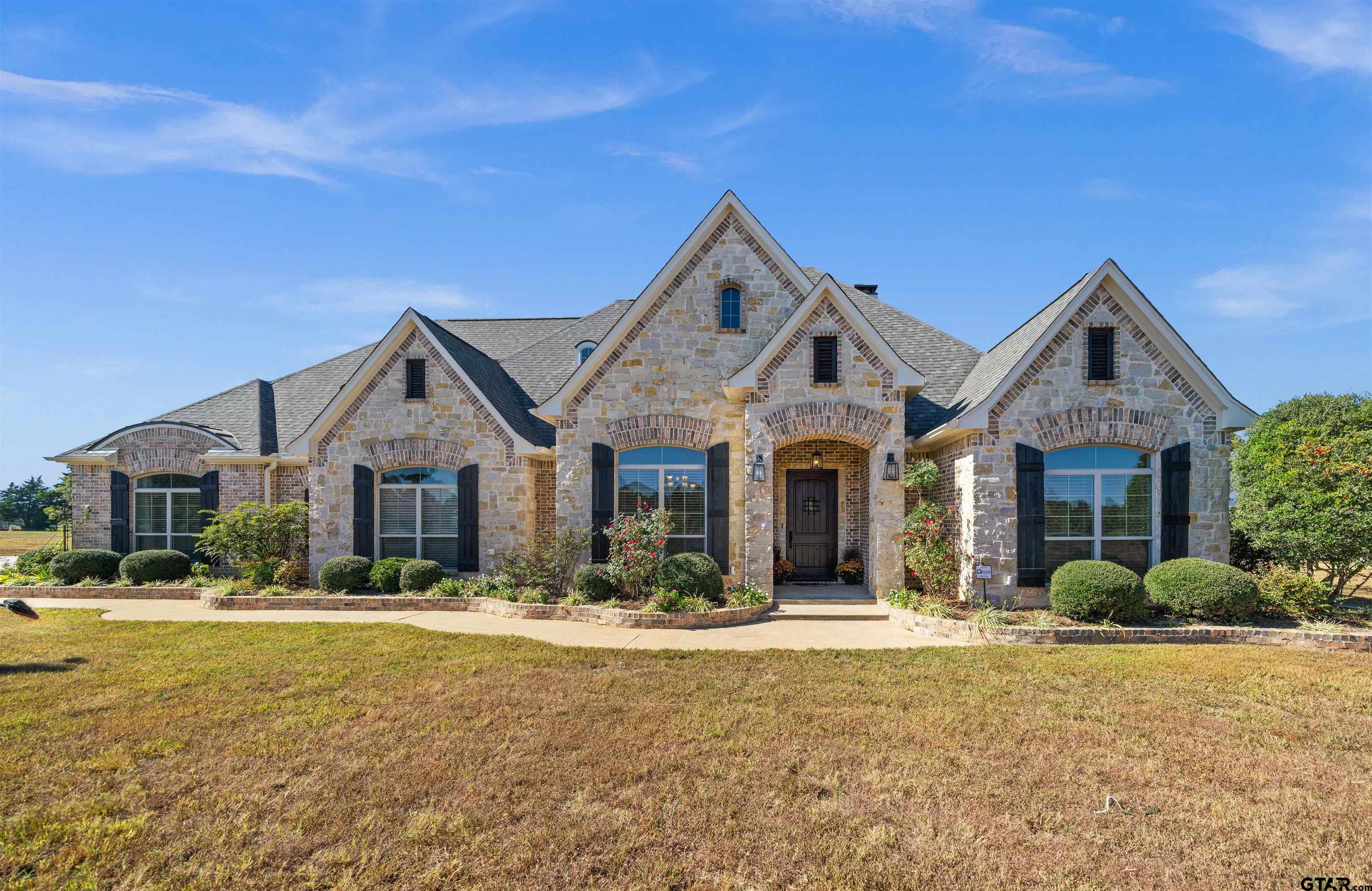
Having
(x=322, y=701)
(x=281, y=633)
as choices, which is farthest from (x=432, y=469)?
(x=322, y=701)

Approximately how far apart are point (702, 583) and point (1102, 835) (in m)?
8.03

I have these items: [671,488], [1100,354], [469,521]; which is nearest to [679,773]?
[671,488]

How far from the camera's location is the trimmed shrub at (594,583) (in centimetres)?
1240

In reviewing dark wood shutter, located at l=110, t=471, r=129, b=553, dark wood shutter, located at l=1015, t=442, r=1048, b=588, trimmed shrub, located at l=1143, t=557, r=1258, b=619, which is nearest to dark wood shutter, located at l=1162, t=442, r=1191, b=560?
trimmed shrub, located at l=1143, t=557, r=1258, b=619

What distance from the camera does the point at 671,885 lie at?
386cm

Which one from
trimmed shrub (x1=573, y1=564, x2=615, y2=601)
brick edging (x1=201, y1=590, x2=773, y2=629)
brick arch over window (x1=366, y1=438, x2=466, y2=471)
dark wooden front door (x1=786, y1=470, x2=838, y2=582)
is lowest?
brick edging (x1=201, y1=590, x2=773, y2=629)

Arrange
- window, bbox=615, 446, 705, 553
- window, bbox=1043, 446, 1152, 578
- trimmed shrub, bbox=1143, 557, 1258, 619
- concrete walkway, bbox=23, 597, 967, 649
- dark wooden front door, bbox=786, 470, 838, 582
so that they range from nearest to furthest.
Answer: concrete walkway, bbox=23, 597, 967, 649
trimmed shrub, bbox=1143, 557, 1258, 619
window, bbox=1043, 446, 1152, 578
window, bbox=615, 446, 705, 553
dark wooden front door, bbox=786, 470, 838, 582

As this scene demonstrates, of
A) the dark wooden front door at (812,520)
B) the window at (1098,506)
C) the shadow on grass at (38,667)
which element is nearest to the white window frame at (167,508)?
the shadow on grass at (38,667)

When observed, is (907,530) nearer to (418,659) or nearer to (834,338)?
(834,338)

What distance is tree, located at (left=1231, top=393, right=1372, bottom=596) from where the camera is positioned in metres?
11.2

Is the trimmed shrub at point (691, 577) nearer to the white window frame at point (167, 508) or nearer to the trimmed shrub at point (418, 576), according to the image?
the trimmed shrub at point (418, 576)

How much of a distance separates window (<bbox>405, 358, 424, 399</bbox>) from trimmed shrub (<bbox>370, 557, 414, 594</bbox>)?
375 cm

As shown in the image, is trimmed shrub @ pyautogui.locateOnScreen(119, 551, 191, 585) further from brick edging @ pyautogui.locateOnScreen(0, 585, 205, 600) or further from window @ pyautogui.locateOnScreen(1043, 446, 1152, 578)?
window @ pyautogui.locateOnScreen(1043, 446, 1152, 578)

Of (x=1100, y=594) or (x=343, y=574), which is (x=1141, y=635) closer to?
(x=1100, y=594)
